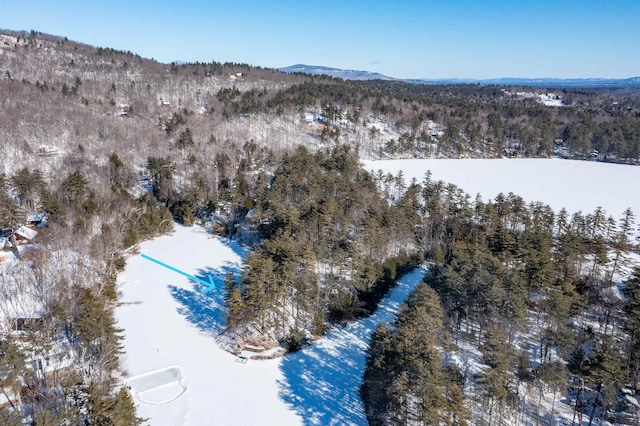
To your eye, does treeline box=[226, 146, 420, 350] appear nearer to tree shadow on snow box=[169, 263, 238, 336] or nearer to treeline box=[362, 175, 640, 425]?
tree shadow on snow box=[169, 263, 238, 336]

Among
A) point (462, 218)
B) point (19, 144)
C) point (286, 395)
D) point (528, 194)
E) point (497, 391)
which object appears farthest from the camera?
point (528, 194)

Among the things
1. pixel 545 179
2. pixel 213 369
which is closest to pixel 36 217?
Result: pixel 213 369

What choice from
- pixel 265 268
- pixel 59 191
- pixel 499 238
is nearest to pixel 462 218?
pixel 499 238

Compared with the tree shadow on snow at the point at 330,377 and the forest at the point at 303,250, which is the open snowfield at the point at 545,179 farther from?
the tree shadow on snow at the point at 330,377

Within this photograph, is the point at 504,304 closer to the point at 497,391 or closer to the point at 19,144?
the point at 497,391

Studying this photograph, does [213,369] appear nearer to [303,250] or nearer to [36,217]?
[303,250]
